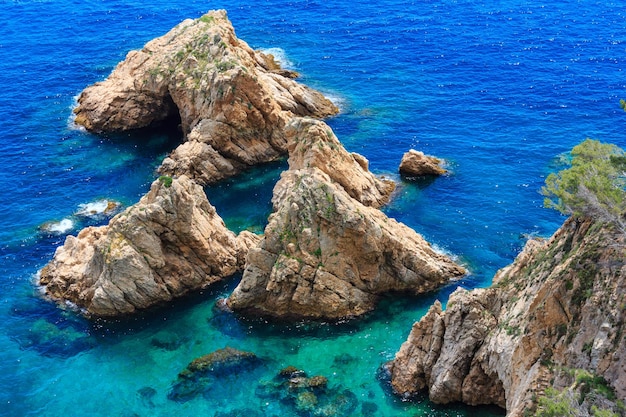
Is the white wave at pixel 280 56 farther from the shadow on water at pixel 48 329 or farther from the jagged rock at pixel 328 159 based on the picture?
the shadow on water at pixel 48 329

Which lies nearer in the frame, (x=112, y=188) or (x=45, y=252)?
(x=45, y=252)

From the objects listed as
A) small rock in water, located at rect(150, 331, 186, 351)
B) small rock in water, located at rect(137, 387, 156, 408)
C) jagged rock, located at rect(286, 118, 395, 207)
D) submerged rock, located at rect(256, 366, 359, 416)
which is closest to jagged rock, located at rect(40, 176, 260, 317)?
small rock in water, located at rect(150, 331, 186, 351)

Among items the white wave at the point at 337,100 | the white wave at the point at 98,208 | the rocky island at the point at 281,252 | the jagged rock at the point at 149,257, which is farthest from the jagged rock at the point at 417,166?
the white wave at the point at 98,208

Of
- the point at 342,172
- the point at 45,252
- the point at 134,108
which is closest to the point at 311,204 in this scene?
the point at 342,172

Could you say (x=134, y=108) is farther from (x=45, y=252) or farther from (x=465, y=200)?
(x=465, y=200)

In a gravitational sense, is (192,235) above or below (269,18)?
below

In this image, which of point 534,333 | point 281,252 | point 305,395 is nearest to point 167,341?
point 281,252
